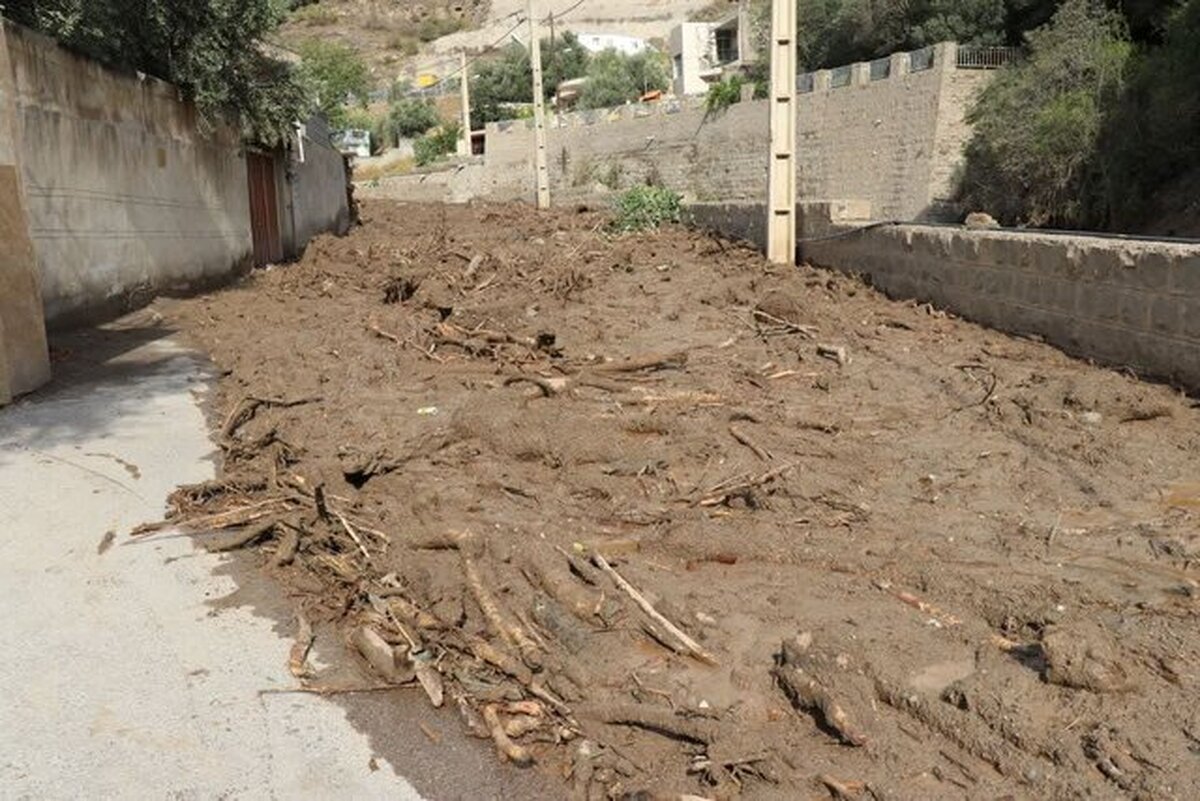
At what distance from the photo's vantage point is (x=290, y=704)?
348cm

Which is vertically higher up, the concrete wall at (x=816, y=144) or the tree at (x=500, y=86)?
the tree at (x=500, y=86)

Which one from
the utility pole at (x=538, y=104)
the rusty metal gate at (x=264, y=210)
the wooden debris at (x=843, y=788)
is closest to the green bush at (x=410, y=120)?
the utility pole at (x=538, y=104)

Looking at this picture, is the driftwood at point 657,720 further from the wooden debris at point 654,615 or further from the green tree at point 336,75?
the green tree at point 336,75

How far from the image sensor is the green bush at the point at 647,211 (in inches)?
776

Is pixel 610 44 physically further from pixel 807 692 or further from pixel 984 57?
pixel 807 692

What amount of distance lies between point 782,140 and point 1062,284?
6.29 m

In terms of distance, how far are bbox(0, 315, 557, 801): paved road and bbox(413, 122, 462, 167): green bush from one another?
52078mm

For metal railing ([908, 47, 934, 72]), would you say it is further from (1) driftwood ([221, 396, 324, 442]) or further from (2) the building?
(2) the building

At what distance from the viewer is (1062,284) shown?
8117mm

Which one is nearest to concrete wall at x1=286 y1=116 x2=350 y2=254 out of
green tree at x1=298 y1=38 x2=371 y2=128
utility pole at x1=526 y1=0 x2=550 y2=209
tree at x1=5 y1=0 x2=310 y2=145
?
tree at x1=5 y1=0 x2=310 y2=145

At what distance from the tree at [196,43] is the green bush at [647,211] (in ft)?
23.8

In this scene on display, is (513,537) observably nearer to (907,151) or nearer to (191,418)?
(191,418)

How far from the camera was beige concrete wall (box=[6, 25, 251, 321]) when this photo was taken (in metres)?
9.28

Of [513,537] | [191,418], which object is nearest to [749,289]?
[191,418]
